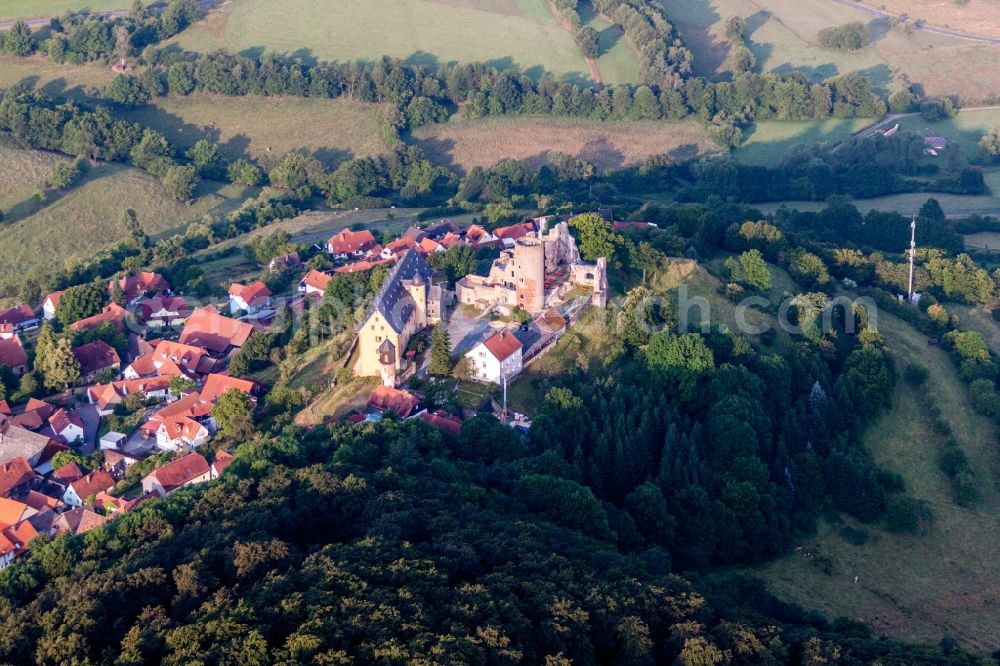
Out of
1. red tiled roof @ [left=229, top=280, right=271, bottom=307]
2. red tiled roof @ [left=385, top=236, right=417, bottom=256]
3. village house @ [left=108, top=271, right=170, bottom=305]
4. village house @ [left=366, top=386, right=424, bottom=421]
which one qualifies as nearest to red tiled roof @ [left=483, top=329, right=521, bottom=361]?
village house @ [left=366, top=386, right=424, bottom=421]

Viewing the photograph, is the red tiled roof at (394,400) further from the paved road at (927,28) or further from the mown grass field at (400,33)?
the paved road at (927,28)

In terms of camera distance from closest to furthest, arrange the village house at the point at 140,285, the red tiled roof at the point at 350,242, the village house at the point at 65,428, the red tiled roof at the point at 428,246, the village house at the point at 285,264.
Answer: the village house at the point at 65,428, the red tiled roof at the point at 428,246, the village house at the point at 140,285, the village house at the point at 285,264, the red tiled roof at the point at 350,242

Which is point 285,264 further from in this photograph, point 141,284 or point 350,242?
point 141,284

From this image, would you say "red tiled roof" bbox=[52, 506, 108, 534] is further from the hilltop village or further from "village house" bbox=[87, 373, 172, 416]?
"village house" bbox=[87, 373, 172, 416]

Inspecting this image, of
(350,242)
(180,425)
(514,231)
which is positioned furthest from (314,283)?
(180,425)

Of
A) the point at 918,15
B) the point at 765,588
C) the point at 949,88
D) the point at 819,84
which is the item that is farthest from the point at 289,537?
the point at 918,15

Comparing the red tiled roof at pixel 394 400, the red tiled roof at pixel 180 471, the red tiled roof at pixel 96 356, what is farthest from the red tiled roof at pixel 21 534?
the red tiled roof at pixel 96 356

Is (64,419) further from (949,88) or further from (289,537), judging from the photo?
(949,88)
